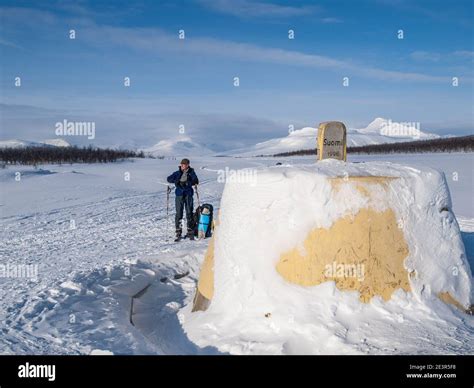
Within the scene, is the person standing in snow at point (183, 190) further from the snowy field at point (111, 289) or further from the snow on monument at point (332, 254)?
the snow on monument at point (332, 254)

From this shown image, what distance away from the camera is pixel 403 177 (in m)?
5.86

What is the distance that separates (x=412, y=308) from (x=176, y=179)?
20.7 ft

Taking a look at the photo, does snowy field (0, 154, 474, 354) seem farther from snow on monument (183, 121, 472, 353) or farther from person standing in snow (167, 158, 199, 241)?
person standing in snow (167, 158, 199, 241)

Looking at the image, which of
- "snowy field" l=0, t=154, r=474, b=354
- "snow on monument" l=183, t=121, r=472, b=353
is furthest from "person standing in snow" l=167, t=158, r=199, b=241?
"snow on monument" l=183, t=121, r=472, b=353

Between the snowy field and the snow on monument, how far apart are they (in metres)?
0.26

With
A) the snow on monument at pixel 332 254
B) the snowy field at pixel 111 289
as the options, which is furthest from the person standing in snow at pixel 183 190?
the snow on monument at pixel 332 254

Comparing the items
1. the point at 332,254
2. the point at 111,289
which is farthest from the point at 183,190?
the point at 332,254

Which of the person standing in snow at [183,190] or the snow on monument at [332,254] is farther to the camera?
the person standing in snow at [183,190]

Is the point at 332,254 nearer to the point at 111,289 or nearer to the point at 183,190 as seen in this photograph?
the point at 111,289

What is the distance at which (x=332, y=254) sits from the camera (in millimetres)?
5598

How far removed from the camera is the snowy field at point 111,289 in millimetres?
5176

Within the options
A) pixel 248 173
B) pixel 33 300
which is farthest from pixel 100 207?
pixel 248 173

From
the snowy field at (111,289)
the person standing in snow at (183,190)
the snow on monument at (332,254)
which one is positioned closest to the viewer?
the snowy field at (111,289)

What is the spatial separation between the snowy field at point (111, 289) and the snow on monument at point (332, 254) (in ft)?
0.87
